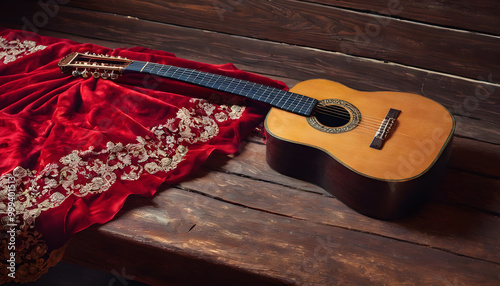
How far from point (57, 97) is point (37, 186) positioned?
0.41m

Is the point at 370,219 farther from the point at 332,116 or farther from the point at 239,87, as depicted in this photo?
the point at 239,87

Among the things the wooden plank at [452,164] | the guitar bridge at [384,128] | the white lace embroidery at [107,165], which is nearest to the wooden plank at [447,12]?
the wooden plank at [452,164]

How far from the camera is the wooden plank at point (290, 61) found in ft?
5.13

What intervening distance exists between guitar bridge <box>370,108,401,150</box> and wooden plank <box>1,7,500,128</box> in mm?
454

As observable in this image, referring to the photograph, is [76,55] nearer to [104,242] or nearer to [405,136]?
[104,242]

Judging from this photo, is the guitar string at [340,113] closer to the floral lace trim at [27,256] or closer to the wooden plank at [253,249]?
the wooden plank at [253,249]

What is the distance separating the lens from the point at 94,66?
4.71 ft

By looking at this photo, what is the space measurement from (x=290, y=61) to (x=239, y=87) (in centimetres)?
46

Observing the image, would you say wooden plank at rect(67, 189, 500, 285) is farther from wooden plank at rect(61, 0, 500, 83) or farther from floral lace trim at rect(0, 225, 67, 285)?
wooden plank at rect(61, 0, 500, 83)

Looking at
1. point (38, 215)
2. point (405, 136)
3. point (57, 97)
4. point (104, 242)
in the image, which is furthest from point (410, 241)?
point (57, 97)

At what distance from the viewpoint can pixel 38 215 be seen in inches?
42.0

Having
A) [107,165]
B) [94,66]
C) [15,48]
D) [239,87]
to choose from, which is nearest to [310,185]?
[239,87]

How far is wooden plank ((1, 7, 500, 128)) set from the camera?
1.56 m

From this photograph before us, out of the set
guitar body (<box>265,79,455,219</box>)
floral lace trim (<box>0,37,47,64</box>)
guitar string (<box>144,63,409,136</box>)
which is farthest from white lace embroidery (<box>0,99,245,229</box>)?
floral lace trim (<box>0,37,47,64</box>)
